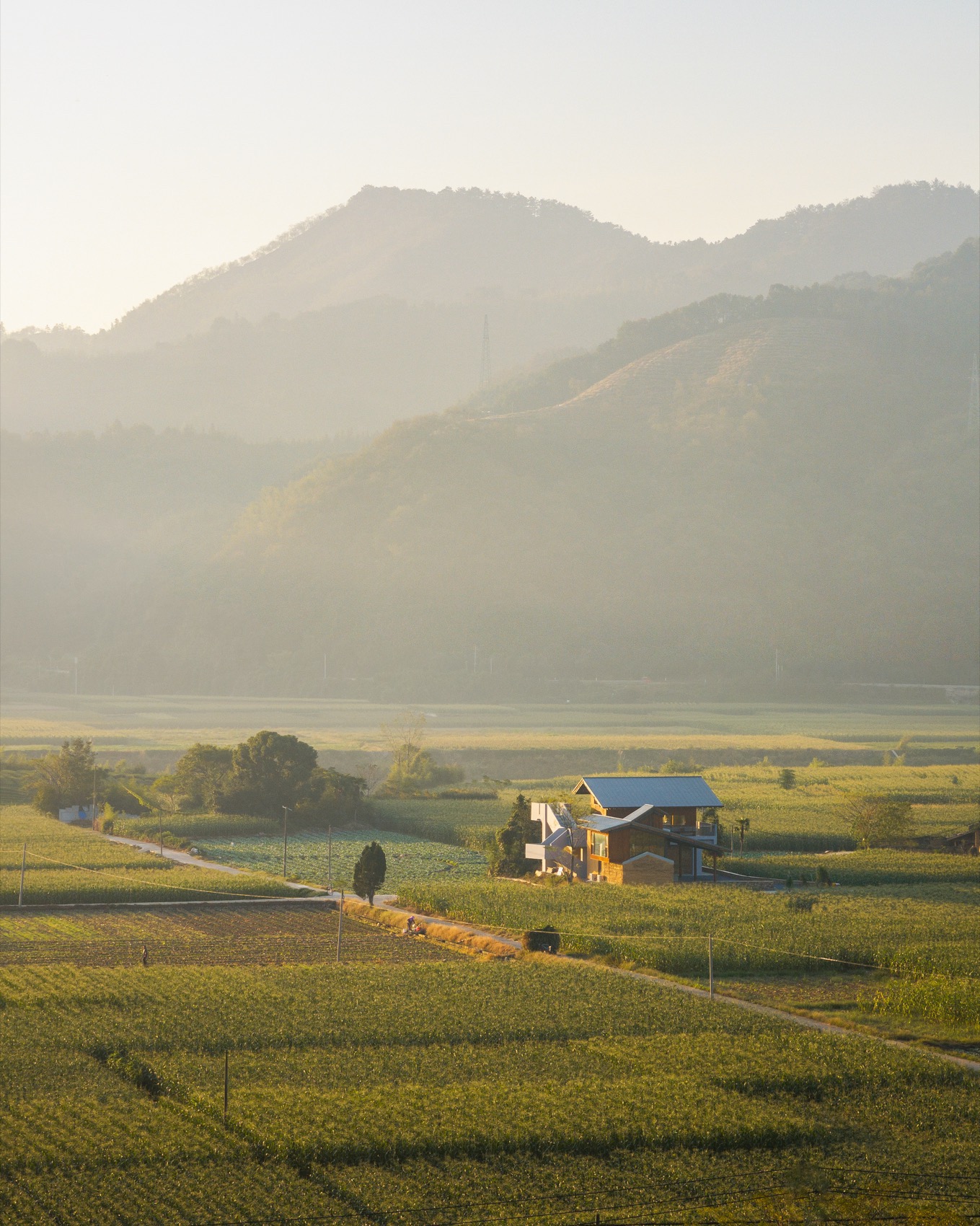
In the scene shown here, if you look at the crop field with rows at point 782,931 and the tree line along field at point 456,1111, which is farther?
the crop field with rows at point 782,931

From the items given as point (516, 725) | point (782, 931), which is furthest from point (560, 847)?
point (516, 725)

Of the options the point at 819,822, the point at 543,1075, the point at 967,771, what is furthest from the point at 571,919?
the point at 967,771

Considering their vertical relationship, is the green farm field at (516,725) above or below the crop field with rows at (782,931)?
above

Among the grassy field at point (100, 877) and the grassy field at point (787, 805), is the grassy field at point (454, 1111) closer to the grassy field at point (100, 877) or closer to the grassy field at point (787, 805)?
the grassy field at point (100, 877)

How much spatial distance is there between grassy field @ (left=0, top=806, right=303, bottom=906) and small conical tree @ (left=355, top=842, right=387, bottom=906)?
533 cm

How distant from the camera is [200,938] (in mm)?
46781

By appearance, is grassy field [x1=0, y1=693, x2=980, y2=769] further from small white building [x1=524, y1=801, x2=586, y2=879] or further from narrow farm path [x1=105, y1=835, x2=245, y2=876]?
small white building [x1=524, y1=801, x2=586, y2=879]

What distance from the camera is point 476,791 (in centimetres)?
10331

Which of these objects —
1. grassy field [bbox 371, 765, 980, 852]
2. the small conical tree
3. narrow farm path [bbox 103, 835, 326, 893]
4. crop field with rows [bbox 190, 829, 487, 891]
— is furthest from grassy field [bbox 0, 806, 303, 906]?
grassy field [bbox 371, 765, 980, 852]

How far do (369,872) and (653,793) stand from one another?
17.9 meters

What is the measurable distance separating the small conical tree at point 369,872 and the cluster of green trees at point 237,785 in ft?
109

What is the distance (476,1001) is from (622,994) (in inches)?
177

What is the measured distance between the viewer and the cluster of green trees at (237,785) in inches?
3440

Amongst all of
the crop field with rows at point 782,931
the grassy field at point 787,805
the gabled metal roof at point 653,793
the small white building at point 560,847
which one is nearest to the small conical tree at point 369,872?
the crop field with rows at point 782,931
